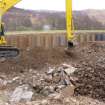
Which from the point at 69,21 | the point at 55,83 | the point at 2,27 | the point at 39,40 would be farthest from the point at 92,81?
the point at 39,40

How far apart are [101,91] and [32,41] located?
16045 millimetres

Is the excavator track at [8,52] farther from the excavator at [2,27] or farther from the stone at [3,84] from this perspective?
the stone at [3,84]

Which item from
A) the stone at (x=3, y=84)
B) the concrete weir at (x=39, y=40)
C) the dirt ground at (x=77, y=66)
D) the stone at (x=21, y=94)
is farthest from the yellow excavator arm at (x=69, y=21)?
the concrete weir at (x=39, y=40)

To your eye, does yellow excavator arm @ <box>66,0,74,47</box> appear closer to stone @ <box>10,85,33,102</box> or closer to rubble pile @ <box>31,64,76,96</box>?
rubble pile @ <box>31,64,76,96</box>

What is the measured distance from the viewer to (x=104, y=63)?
16953 mm

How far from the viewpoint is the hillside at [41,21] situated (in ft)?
149

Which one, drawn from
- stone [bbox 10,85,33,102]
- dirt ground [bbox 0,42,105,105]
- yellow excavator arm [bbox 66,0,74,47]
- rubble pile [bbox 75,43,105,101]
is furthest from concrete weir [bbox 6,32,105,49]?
stone [bbox 10,85,33,102]

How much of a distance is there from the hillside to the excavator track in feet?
75.1

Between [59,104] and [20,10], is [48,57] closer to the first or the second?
[59,104]

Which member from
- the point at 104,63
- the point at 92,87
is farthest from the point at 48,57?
the point at 92,87

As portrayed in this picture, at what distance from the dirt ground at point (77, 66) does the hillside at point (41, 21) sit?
2136cm

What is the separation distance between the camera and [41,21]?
156ft

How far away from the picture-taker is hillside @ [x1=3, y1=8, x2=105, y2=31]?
4556 cm

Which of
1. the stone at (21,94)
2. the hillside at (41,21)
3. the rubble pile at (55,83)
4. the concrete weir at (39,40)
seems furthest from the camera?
the hillside at (41,21)
